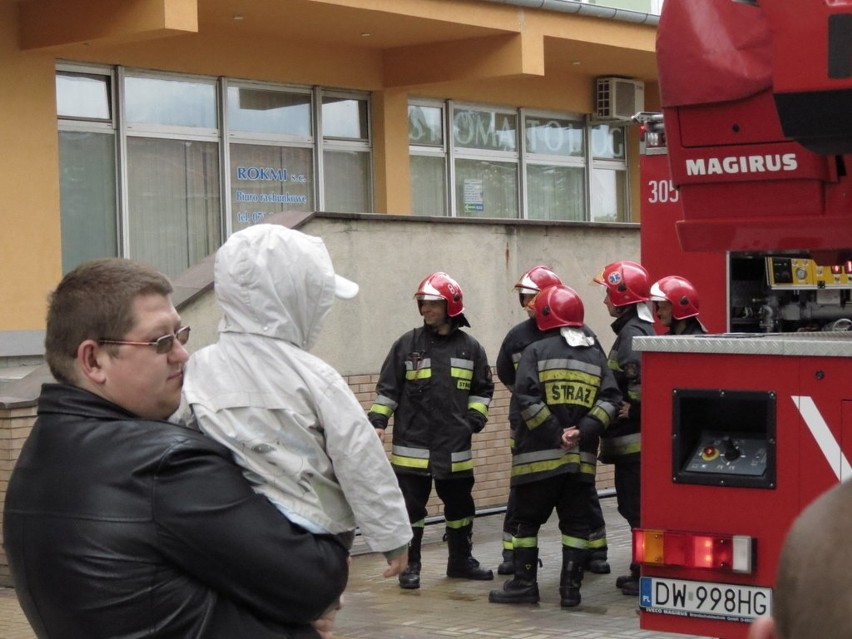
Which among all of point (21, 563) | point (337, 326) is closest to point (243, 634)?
point (21, 563)

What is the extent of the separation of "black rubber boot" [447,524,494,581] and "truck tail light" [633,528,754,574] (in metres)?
4.54

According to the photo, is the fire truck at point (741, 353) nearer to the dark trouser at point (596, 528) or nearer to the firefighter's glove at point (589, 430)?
the firefighter's glove at point (589, 430)

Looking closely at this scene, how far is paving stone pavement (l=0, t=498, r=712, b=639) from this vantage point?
805 centimetres

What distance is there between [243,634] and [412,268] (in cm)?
919

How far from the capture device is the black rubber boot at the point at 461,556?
31.8 ft

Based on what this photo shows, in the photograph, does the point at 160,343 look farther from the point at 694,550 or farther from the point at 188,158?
the point at 188,158

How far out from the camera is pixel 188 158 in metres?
13.8

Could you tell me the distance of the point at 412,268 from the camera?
1179cm

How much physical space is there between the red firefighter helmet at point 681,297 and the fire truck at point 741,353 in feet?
11.4

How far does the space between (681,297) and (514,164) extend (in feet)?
27.7

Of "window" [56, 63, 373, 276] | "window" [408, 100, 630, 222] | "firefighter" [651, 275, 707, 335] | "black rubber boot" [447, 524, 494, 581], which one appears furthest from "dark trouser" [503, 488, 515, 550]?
"window" [408, 100, 630, 222]

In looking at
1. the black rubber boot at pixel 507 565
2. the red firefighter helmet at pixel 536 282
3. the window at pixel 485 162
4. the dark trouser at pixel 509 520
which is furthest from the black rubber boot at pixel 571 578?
the window at pixel 485 162

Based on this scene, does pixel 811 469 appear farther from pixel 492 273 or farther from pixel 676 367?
pixel 492 273

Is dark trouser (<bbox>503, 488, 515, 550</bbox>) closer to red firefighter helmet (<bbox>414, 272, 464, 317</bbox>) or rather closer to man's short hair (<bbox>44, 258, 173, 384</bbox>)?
red firefighter helmet (<bbox>414, 272, 464, 317</bbox>)
